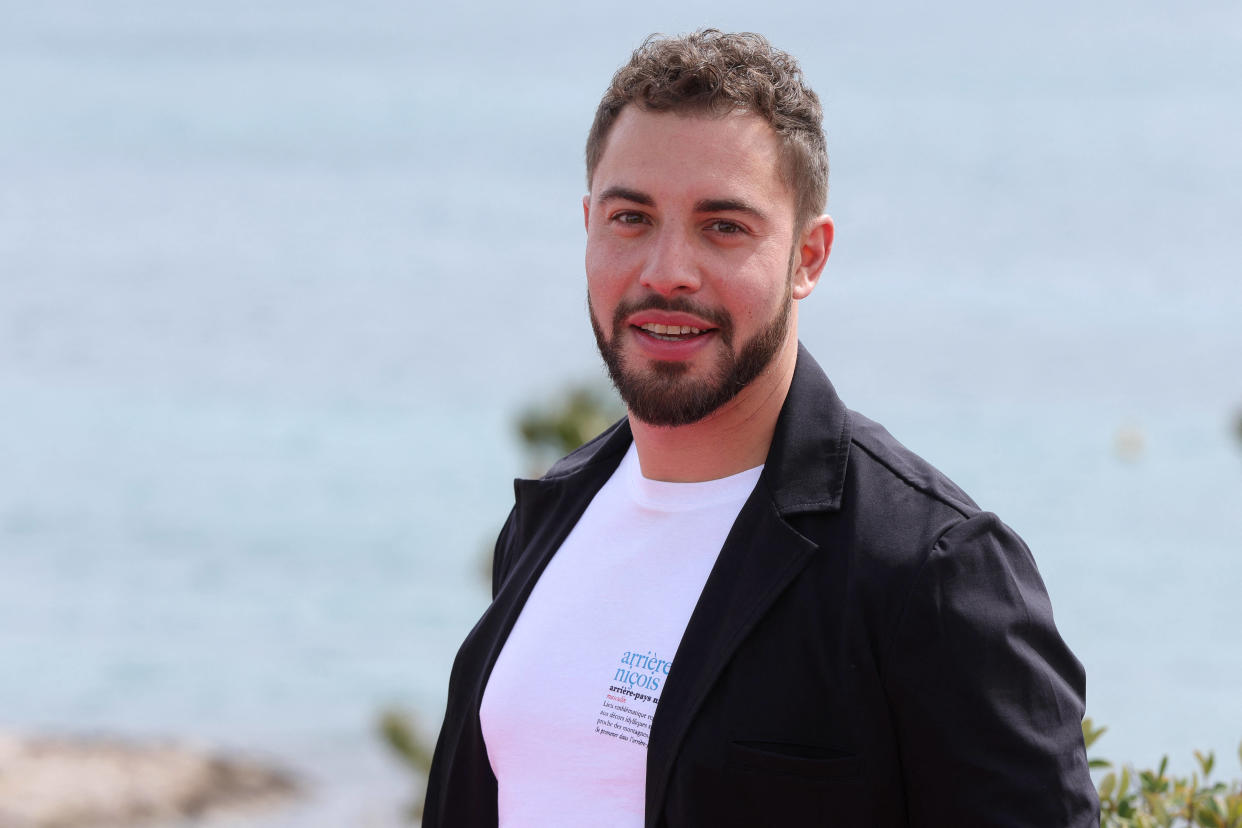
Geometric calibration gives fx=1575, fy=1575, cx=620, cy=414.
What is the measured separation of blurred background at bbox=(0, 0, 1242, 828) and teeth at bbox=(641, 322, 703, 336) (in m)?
6.13

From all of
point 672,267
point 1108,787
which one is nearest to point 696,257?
point 672,267

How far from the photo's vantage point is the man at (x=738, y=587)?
2338mm

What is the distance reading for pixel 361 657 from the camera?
18578 millimetres

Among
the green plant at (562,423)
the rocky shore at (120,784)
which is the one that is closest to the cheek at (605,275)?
the green plant at (562,423)

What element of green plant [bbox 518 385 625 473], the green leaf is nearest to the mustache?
the green leaf

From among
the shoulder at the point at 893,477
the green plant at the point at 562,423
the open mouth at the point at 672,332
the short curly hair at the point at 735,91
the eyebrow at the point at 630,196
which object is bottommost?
the shoulder at the point at 893,477

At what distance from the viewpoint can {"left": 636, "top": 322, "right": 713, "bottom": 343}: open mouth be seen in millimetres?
2707

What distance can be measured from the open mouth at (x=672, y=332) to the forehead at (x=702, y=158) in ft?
0.72

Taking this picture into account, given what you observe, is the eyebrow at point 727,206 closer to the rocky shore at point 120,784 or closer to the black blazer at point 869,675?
the black blazer at point 869,675

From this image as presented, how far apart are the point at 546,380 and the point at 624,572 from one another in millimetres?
24816

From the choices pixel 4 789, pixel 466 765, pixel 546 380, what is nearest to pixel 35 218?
pixel 546 380

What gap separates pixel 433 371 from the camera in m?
28.8

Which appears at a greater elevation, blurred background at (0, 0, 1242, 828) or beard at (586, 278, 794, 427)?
blurred background at (0, 0, 1242, 828)

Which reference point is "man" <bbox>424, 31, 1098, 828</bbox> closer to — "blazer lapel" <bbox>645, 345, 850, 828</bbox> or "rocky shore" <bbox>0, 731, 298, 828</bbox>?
"blazer lapel" <bbox>645, 345, 850, 828</bbox>
